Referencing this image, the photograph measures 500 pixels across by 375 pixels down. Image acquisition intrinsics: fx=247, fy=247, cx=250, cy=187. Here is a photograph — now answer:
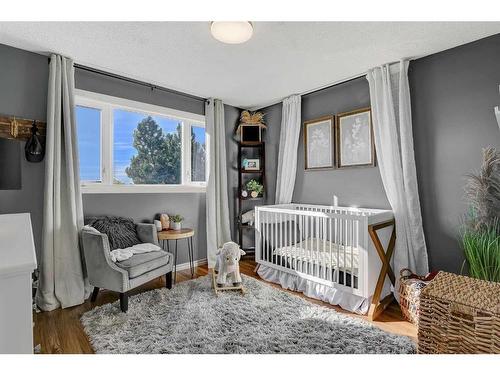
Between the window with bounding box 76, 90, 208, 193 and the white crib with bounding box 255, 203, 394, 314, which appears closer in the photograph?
the white crib with bounding box 255, 203, 394, 314

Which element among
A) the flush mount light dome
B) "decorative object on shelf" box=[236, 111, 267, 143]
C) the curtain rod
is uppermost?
the curtain rod

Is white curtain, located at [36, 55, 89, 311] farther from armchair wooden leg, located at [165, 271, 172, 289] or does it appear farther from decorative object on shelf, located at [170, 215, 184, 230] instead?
decorative object on shelf, located at [170, 215, 184, 230]

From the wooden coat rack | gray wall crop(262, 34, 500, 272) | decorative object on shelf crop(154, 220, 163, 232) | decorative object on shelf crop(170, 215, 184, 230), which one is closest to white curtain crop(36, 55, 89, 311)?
the wooden coat rack

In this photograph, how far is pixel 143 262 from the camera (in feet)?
7.25

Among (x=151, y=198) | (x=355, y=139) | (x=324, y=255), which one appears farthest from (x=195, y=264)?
(x=355, y=139)

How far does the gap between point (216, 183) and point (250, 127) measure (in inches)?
39.0

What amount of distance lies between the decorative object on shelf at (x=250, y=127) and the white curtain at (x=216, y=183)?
0.30m

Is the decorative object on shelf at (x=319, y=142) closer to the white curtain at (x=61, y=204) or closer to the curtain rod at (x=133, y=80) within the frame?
the curtain rod at (x=133, y=80)

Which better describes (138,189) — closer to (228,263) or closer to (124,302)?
(124,302)

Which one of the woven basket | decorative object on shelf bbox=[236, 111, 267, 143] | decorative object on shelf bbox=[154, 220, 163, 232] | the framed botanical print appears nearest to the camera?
the woven basket

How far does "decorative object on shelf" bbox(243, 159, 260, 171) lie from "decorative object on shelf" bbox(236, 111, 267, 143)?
29cm

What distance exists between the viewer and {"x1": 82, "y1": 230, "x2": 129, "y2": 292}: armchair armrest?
2049mm

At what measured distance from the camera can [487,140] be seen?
2020mm
